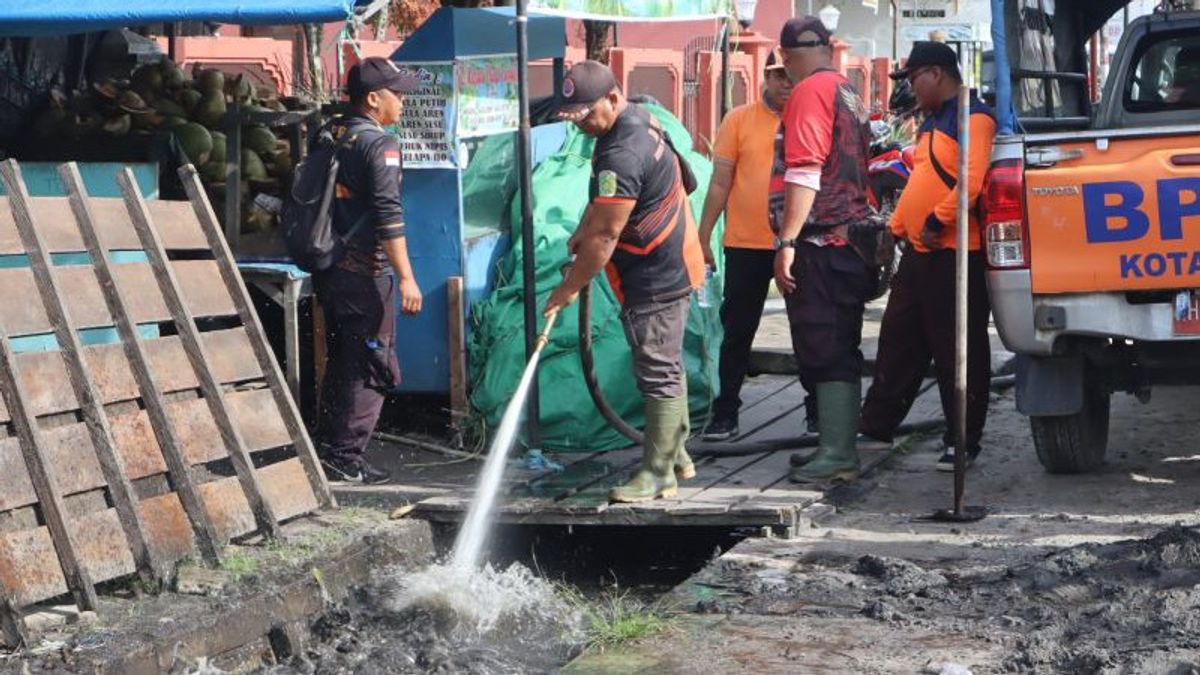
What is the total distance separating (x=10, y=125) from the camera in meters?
9.53

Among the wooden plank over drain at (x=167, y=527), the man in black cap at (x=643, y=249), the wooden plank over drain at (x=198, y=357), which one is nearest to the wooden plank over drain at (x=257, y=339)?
the wooden plank over drain at (x=198, y=357)

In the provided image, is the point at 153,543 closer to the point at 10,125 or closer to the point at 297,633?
the point at 297,633

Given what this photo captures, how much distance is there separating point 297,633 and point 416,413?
289cm

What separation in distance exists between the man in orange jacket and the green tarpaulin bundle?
3.45 ft

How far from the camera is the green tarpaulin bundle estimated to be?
861cm

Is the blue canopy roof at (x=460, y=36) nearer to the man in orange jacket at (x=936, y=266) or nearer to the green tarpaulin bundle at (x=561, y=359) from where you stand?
the green tarpaulin bundle at (x=561, y=359)

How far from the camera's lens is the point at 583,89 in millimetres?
6980

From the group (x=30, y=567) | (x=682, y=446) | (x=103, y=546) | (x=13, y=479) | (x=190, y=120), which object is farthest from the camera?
(x=190, y=120)

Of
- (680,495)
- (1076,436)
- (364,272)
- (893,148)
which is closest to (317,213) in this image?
(364,272)

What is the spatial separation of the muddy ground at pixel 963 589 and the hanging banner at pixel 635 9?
259cm

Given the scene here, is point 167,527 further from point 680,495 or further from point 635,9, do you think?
point 635,9

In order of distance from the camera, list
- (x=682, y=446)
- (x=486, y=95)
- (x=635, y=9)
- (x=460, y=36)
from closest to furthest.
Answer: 1. (x=682, y=446)
2. (x=460, y=36)
3. (x=486, y=95)
4. (x=635, y=9)

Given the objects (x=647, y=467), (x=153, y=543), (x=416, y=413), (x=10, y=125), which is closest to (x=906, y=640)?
(x=647, y=467)

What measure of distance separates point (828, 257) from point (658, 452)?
1.17 meters
